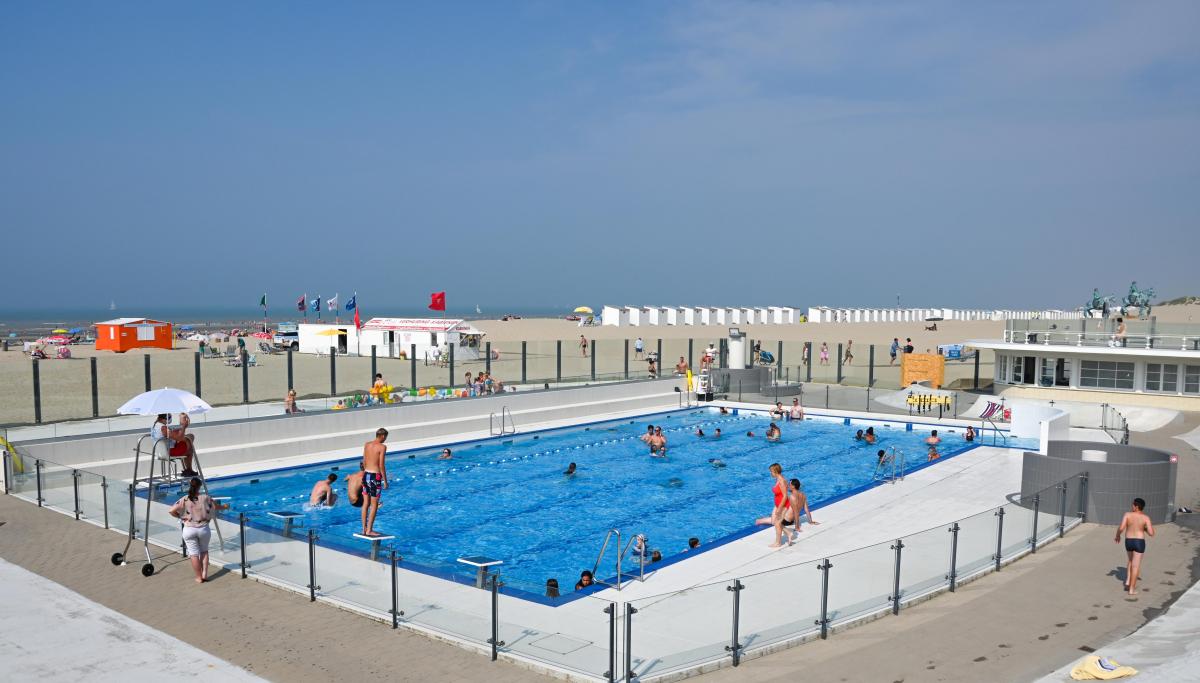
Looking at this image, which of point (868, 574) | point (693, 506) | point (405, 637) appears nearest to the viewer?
point (405, 637)

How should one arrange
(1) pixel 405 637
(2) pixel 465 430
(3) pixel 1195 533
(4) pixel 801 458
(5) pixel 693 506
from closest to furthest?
1. (1) pixel 405 637
2. (3) pixel 1195 533
3. (5) pixel 693 506
4. (4) pixel 801 458
5. (2) pixel 465 430

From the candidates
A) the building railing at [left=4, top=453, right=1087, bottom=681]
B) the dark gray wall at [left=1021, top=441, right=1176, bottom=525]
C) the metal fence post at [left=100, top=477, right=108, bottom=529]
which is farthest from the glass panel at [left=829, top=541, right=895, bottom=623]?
the metal fence post at [left=100, top=477, right=108, bottom=529]

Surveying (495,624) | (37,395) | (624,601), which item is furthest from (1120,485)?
(37,395)

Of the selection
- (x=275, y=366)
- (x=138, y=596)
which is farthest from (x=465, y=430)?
(x=138, y=596)

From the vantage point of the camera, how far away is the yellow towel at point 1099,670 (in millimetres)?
7262

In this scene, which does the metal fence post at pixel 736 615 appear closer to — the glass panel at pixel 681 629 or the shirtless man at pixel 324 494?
the glass panel at pixel 681 629

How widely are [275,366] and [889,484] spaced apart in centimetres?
1638

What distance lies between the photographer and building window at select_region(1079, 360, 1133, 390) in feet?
89.6

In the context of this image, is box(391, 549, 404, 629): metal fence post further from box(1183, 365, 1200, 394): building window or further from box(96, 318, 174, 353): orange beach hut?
box(96, 318, 174, 353): orange beach hut

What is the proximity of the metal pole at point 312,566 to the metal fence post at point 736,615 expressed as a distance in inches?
188

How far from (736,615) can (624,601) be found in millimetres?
1307

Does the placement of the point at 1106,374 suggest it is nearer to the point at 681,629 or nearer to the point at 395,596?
the point at 681,629

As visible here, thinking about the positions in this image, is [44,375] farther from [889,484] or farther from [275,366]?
[889,484]

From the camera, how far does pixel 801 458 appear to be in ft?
74.6
